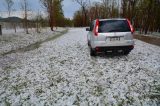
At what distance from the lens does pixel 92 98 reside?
5.27 meters

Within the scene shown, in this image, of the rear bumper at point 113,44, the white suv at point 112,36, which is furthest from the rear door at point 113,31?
the rear bumper at point 113,44

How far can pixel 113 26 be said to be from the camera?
32.6ft

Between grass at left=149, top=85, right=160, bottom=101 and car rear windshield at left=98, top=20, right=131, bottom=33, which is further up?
car rear windshield at left=98, top=20, right=131, bottom=33

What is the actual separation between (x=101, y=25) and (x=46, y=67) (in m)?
3.38

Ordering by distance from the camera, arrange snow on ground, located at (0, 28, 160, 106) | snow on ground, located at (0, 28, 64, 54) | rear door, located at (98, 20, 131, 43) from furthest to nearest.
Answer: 1. snow on ground, located at (0, 28, 64, 54)
2. rear door, located at (98, 20, 131, 43)
3. snow on ground, located at (0, 28, 160, 106)

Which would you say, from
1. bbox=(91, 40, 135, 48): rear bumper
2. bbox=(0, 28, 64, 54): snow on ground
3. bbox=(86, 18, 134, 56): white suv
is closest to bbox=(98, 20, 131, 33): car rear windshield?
bbox=(86, 18, 134, 56): white suv

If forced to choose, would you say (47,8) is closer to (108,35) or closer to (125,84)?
(108,35)

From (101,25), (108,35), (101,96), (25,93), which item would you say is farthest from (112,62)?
(25,93)

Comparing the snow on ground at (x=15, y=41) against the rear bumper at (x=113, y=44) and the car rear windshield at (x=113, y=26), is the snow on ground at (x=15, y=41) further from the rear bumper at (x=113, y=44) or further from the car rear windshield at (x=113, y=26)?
the car rear windshield at (x=113, y=26)

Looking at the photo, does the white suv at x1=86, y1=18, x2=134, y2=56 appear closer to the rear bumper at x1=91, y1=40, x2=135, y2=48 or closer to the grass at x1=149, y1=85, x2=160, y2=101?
the rear bumper at x1=91, y1=40, x2=135, y2=48

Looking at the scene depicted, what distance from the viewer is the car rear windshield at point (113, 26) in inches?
389

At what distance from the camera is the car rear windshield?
9891mm

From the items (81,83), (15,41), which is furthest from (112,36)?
(15,41)

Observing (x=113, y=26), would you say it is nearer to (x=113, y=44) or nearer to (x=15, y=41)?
(x=113, y=44)
